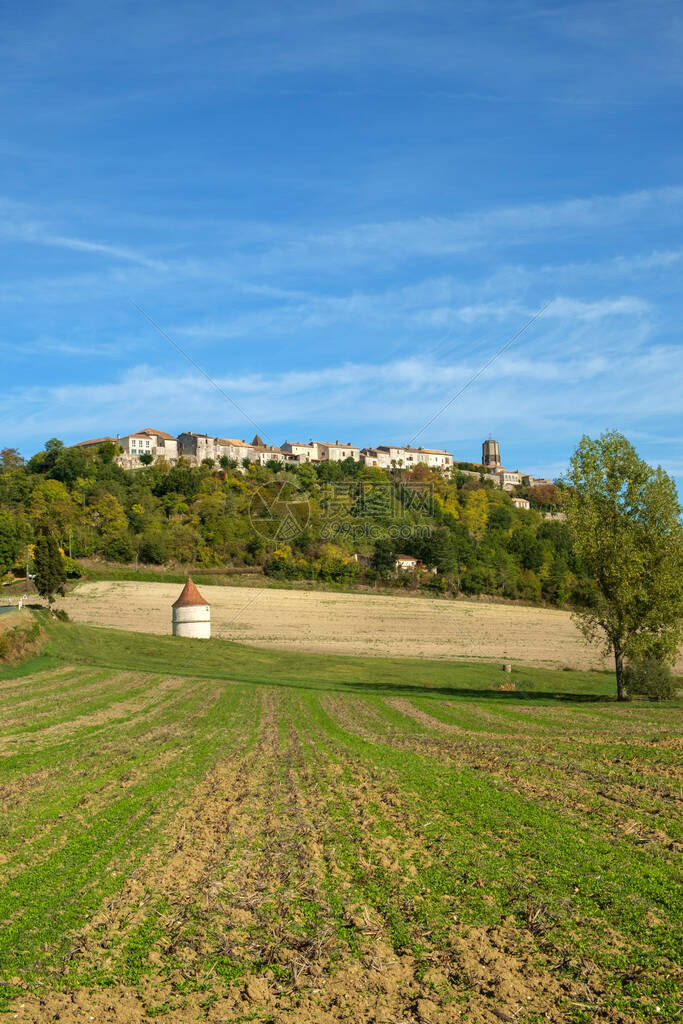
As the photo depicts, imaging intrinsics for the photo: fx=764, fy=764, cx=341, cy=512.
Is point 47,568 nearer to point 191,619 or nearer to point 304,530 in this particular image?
point 191,619

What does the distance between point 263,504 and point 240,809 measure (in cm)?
8320

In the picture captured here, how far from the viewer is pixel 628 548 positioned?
36.6 metres

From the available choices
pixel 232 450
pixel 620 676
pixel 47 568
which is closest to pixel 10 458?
pixel 232 450

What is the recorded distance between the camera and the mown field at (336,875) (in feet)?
25.2

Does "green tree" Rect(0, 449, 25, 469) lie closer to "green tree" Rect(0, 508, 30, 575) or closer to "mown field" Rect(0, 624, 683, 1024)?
"green tree" Rect(0, 508, 30, 575)

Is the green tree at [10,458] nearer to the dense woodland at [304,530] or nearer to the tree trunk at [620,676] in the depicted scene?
the dense woodland at [304,530]

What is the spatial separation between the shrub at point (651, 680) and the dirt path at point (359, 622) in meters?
20.3

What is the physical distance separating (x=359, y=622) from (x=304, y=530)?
55.9 ft

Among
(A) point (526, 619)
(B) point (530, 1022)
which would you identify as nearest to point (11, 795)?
(B) point (530, 1022)

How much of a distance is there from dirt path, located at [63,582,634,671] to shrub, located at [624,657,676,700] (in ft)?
66.7

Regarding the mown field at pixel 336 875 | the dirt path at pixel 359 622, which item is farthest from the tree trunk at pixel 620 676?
the dirt path at pixel 359 622

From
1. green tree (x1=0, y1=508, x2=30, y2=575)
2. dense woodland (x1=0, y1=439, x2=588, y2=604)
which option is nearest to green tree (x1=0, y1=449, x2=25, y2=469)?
dense woodland (x1=0, y1=439, x2=588, y2=604)

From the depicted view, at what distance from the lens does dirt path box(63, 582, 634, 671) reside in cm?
6625

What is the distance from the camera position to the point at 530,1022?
7141mm
